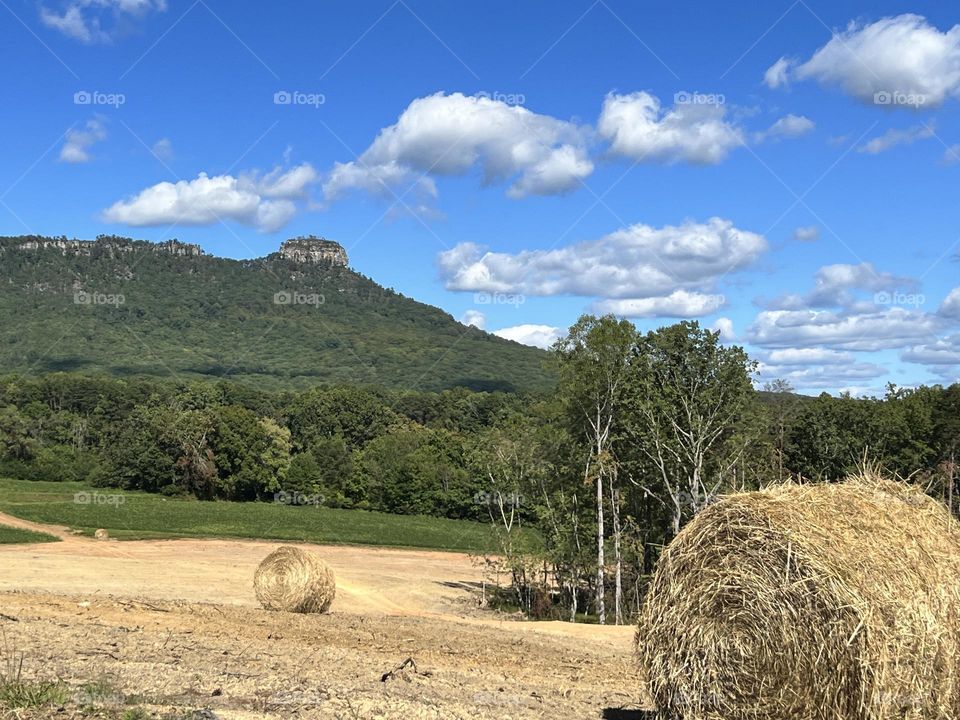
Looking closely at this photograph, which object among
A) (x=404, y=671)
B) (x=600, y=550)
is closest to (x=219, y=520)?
(x=600, y=550)

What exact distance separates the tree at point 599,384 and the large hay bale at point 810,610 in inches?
870

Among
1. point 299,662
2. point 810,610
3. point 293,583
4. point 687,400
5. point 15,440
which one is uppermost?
point 687,400

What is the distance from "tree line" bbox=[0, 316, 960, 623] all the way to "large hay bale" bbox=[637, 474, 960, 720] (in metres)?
1.42

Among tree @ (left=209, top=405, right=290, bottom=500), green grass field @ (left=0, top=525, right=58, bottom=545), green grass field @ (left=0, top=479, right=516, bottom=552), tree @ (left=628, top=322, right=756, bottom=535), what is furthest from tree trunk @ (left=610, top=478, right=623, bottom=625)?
tree @ (left=209, top=405, right=290, bottom=500)

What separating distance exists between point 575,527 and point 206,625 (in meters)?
20.3

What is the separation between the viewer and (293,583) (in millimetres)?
21219

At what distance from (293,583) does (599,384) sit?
1483 cm

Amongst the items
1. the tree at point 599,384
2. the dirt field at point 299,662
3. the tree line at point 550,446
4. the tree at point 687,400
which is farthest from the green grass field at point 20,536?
the tree at point 687,400

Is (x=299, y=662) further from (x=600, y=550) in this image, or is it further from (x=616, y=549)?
(x=616, y=549)

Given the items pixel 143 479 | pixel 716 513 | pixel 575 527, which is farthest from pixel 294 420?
pixel 716 513

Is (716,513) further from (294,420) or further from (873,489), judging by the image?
(294,420)

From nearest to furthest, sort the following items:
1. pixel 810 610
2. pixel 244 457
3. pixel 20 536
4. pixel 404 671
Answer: pixel 810 610 → pixel 404 671 → pixel 20 536 → pixel 244 457

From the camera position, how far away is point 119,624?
14883mm

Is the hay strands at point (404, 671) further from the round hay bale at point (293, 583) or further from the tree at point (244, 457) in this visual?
the tree at point (244, 457)
